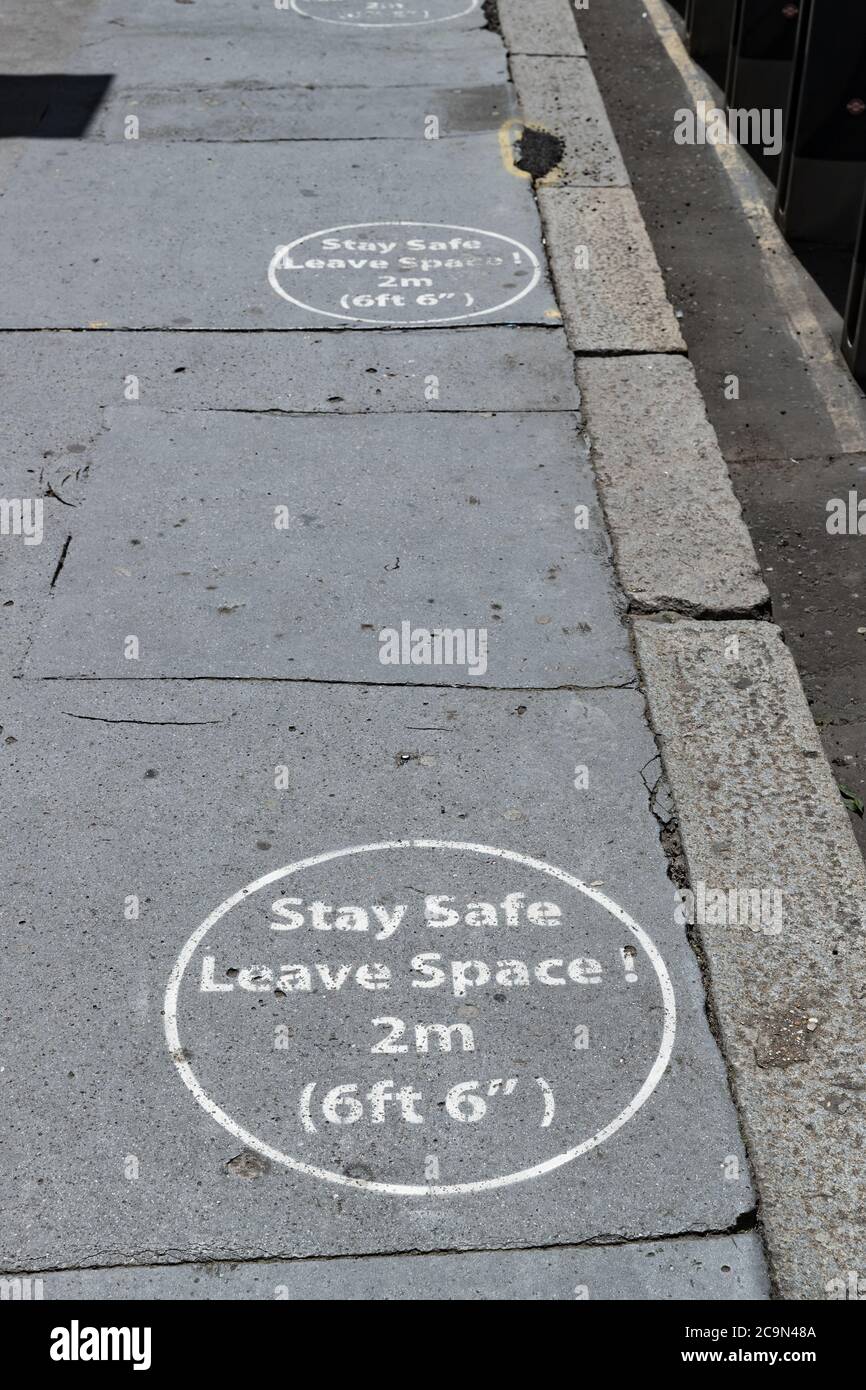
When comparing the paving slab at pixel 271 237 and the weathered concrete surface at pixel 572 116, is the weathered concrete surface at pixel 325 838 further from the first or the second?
the weathered concrete surface at pixel 572 116

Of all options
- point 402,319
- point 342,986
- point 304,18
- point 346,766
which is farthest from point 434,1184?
point 304,18

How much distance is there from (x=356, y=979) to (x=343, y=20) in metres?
9.72

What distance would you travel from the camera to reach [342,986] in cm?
410

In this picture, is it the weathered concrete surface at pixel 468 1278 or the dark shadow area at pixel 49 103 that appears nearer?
the weathered concrete surface at pixel 468 1278

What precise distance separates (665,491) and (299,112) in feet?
17.3

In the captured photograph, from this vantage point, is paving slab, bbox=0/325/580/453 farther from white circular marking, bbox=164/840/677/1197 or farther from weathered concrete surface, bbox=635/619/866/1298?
white circular marking, bbox=164/840/677/1197

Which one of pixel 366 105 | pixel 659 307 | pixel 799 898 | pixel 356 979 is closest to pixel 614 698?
pixel 799 898

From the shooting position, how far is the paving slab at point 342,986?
3.58m

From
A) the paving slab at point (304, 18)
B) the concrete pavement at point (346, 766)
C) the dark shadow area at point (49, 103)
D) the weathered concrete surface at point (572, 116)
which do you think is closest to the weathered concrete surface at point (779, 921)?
the concrete pavement at point (346, 766)

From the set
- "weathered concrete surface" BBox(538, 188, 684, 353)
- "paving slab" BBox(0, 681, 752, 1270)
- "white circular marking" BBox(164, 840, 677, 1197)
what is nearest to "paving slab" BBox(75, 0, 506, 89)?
"weathered concrete surface" BBox(538, 188, 684, 353)

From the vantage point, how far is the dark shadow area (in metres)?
9.74

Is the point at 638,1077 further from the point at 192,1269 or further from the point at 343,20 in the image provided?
the point at 343,20

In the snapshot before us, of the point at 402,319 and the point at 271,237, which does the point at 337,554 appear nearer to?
the point at 402,319

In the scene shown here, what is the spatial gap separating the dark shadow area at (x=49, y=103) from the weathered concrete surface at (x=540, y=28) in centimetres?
307
